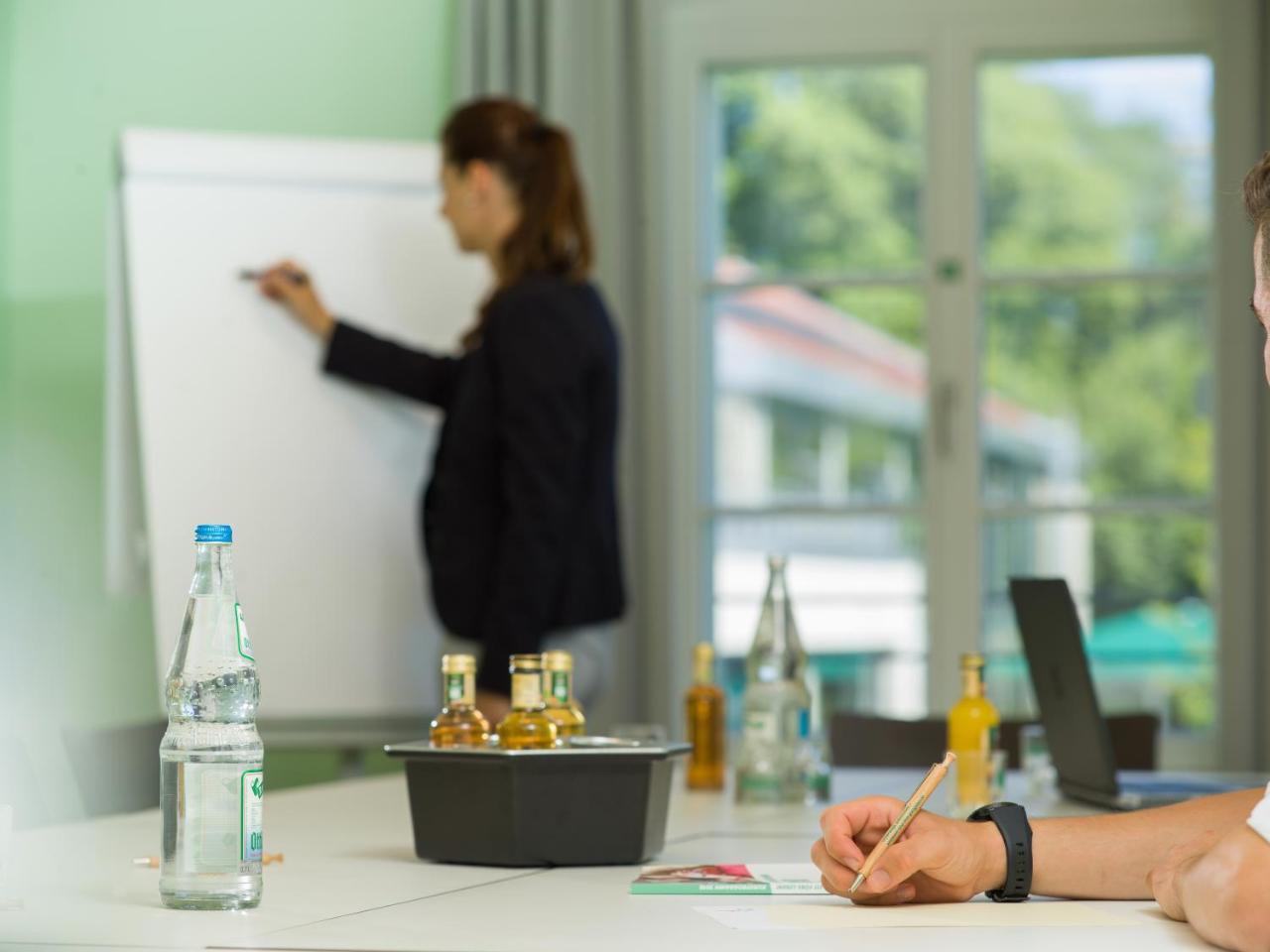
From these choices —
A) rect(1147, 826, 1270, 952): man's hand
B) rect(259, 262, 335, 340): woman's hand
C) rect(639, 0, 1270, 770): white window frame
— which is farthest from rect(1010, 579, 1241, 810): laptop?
rect(639, 0, 1270, 770): white window frame

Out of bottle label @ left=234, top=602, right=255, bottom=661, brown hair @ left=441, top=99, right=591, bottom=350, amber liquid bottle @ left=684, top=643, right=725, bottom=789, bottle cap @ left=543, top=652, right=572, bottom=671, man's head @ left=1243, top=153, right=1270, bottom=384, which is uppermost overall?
brown hair @ left=441, top=99, right=591, bottom=350

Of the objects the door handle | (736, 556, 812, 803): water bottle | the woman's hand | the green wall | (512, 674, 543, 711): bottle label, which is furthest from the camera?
the door handle

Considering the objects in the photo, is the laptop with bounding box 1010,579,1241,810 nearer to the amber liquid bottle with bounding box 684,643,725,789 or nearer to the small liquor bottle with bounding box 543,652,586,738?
the amber liquid bottle with bounding box 684,643,725,789

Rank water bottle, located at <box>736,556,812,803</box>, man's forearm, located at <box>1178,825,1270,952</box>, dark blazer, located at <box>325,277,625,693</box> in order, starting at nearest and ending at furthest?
man's forearm, located at <box>1178,825,1270,952</box>, water bottle, located at <box>736,556,812,803</box>, dark blazer, located at <box>325,277,625,693</box>

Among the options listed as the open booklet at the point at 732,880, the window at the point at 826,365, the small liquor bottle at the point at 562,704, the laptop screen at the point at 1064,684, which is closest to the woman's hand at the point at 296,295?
the window at the point at 826,365

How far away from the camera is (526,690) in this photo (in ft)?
4.65

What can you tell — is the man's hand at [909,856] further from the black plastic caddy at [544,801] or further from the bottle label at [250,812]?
the bottle label at [250,812]

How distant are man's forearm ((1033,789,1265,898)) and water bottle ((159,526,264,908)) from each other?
57 centimetres

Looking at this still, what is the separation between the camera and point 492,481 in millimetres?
2986

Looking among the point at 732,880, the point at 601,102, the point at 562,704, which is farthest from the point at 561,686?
the point at 601,102

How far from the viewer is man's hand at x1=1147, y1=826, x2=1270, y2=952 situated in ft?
3.40

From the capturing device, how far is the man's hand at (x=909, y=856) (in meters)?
1.21

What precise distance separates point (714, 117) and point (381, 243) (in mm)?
1136

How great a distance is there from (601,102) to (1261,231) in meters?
2.77
